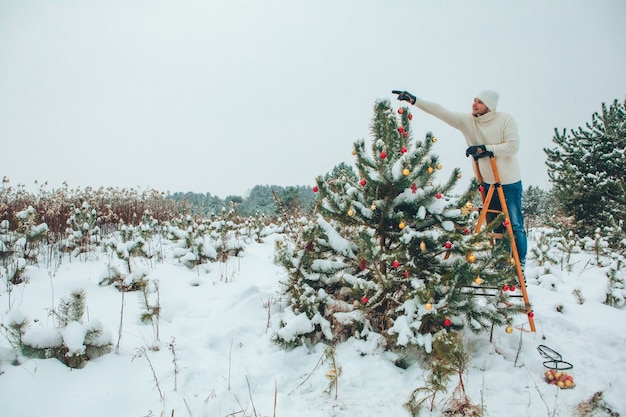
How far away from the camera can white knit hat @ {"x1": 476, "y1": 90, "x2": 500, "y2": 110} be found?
329 centimetres

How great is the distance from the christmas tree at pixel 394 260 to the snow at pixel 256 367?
0.38 feet

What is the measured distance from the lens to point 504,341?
2670 millimetres

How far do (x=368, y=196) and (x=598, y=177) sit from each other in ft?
31.8

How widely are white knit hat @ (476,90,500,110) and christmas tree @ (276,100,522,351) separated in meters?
0.88

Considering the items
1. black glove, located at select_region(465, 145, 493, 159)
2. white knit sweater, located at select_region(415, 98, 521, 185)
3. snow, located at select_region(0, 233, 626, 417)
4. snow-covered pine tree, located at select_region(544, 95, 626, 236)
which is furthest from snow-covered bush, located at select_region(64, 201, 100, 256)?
snow-covered pine tree, located at select_region(544, 95, 626, 236)

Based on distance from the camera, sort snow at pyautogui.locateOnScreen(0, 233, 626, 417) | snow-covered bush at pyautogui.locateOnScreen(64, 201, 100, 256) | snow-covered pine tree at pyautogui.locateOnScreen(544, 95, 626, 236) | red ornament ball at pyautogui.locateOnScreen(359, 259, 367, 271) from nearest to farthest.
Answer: snow at pyautogui.locateOnScreen(0, 233, 626, 417) < red ornament ball at pyautogui.locateOnScreen(359, 259, 367, 271) < snow-covered bush at pyautogui.locateOnScreen(64, 201, 100, 256) < snow-covered pine tree at pyautogui.locateOnScreen(544, 95, 626, 236)

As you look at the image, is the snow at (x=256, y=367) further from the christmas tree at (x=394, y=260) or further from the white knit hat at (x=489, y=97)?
the white knit hat at (x=489, y=97)

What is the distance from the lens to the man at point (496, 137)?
3229mm

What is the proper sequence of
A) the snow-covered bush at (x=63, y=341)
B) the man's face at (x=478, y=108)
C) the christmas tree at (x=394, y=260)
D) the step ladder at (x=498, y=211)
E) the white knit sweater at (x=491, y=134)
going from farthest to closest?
the man's face at (x=478, y=108), the white knit sweater at (x=491, y=134), the step ladder at (x=498, y=211), the christmas tree at (x=394, y=260), the snow-covered bush at (x=63, y=341)

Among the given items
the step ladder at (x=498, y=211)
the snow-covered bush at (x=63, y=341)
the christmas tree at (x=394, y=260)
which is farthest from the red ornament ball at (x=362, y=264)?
the snow-covered bush at (x=63, y=341)

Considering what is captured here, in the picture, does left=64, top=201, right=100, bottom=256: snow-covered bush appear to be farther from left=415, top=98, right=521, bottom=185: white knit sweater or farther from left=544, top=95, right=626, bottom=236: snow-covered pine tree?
left=544, top=95, right=626, bottom=236: snow-covered pine tree

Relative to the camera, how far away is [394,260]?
8.42 ft

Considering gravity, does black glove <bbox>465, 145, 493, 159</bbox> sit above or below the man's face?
below

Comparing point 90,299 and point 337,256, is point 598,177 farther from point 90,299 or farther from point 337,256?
point 90,299
